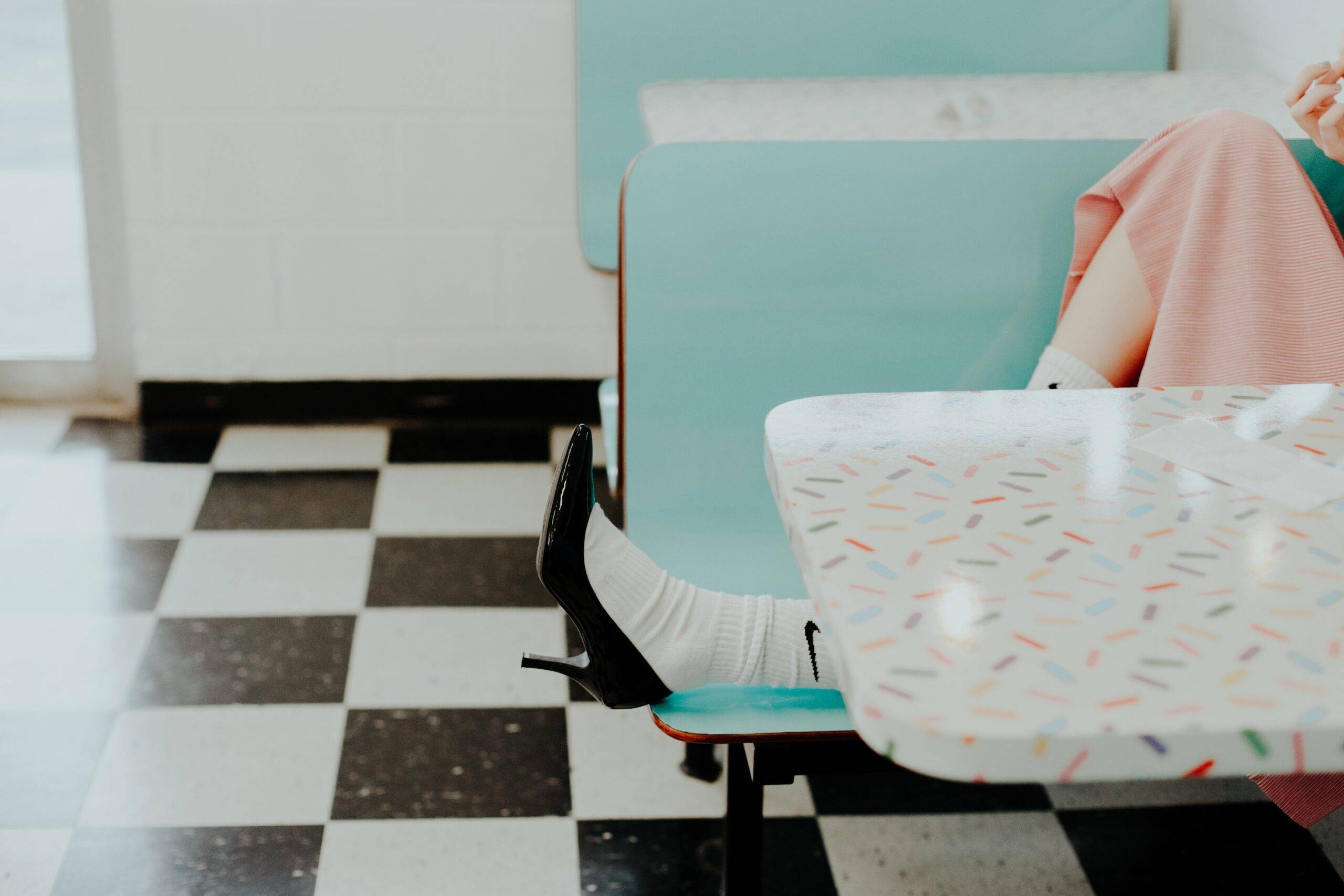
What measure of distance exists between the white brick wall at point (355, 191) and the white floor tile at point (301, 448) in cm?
12

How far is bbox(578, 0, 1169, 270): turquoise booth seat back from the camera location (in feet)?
7.34

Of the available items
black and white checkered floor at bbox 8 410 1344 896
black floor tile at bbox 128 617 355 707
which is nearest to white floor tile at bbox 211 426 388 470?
black and white checkered floor at bbox 8 410 1344 896

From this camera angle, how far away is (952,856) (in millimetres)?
1493

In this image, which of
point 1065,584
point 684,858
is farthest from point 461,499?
point 1065,584

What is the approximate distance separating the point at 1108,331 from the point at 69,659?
1479 millimetres

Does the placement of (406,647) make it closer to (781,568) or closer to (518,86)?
(781,568)

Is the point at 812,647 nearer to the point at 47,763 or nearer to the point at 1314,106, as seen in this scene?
the point at 1314,106

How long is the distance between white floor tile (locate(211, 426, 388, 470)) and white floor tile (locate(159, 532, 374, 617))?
1.02ft

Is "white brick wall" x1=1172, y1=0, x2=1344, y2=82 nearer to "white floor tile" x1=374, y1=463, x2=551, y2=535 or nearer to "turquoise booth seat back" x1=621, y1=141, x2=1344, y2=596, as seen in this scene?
"turquoise booth seat back" x1=621, y1=141, x2=1344, y2=596

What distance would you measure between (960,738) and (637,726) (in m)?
1.22

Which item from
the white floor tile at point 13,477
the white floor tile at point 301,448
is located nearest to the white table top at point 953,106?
the white floor tile at point 301,448

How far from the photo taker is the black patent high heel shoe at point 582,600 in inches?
41.5

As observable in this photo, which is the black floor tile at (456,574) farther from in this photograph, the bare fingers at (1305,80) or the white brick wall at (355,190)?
the bare fingers at (1305,80)

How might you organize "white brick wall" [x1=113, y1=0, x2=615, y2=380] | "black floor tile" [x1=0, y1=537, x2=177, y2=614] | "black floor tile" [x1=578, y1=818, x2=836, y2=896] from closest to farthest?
"black floor tile" [x1=578, y1=818, x2=836, y2=896] < "black floor tile" [x1=0, y1=537, x2=177, y2=614] < "white brick wall" [x1=113, y1=0, x2=615, y2=380]
